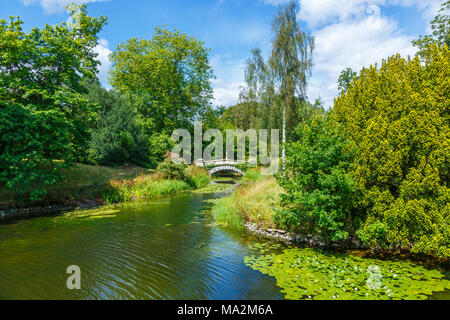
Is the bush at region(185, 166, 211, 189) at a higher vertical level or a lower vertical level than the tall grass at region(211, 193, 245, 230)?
higher

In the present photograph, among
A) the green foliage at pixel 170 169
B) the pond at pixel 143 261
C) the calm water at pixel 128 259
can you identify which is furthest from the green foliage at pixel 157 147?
the pond at pixel 143 261

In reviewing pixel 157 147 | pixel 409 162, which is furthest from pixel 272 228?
pixel 157 147

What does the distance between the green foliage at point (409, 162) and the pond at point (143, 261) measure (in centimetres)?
102

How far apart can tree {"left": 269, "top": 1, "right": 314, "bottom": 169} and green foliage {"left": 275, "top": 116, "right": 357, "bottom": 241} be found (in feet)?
34.5

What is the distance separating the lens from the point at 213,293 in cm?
555

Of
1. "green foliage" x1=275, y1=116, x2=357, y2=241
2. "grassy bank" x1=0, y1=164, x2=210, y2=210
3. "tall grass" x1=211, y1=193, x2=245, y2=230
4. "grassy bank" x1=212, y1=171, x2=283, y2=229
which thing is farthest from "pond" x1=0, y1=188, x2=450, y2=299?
"grassy bank" x1=0, y1=164, x2=210, y2=210

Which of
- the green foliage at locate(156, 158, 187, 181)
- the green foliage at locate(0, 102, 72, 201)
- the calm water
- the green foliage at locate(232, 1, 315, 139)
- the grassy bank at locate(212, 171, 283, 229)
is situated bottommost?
the calm water

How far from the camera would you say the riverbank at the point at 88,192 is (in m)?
13.2

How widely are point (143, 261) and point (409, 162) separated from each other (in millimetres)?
8102

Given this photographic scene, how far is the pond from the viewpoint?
554 centimetres

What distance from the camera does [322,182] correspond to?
7.40 metres
